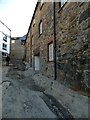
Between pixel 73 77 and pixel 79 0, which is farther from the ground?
pixel 79 0

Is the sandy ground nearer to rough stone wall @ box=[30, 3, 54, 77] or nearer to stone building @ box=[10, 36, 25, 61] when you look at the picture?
rough stone wall @ box=[30, 3, 54, 77]

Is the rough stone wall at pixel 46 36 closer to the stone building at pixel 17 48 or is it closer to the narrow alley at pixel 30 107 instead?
the narrow alley at pixel 30 107

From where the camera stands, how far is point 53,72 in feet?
29.0

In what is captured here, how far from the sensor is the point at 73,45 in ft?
20.1

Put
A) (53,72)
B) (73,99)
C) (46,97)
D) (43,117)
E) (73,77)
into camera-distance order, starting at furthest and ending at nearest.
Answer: (53,72) → (46,97) → (73,77) → (73,99) → (43,117)

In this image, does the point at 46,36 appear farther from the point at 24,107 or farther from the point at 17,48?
the point at 17,48

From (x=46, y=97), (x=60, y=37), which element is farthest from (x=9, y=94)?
(x=60, y=37)

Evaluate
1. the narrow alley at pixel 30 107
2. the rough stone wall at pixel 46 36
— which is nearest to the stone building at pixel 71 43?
the rough stone wall at pixel 46 36

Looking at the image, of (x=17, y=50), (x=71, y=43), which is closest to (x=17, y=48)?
(x=17, y=50)

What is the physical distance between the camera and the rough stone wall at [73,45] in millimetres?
5164

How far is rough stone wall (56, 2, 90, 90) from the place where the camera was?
5.16 m

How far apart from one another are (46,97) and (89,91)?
2463mm

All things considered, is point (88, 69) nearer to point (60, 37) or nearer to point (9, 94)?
point (60, 37)

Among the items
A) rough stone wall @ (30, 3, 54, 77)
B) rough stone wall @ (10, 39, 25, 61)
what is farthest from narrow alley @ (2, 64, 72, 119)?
rough stone wall @ (10, 39, 25, 61)
